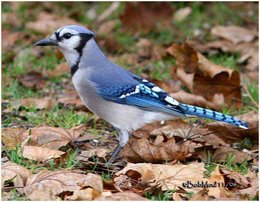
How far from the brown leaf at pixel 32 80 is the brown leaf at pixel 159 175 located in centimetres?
192

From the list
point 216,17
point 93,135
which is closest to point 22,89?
point 93,135

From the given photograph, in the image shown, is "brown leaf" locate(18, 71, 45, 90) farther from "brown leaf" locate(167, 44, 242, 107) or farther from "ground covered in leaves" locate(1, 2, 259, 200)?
"brown leaf" locate(167, 44, 242, 107)

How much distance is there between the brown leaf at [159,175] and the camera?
354 cm

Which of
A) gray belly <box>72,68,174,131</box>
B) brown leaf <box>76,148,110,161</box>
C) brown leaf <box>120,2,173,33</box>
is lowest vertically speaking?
brown leaf <box>76,148,110,161</box>

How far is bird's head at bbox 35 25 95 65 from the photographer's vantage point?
4.31 metres

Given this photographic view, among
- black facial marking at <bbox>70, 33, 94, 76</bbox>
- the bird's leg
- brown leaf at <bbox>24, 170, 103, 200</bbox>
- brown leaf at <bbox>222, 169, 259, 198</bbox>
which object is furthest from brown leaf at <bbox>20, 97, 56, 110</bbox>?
brown leaf at <bbox>222, 169, 259, 198</bbox>

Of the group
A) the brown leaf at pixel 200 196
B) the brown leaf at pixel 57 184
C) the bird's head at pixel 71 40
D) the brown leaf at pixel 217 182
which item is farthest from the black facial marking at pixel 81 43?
the brown leaf at pixel 200 196

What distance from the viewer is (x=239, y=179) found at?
3.61 metres

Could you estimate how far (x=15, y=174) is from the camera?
3.50m

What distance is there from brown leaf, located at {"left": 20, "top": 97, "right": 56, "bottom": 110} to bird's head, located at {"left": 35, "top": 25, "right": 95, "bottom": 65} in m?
0.69

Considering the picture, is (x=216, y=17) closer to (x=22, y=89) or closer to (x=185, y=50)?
(x=185, y=50)

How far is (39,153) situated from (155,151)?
0.63 meters

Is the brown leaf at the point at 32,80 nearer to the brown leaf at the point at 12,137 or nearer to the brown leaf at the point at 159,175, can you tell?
the brown leaf at the point at 12,137

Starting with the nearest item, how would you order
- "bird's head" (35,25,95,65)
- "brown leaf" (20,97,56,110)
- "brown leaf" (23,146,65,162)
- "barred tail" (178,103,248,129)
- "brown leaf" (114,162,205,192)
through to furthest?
"brown leaf" (114,162,205,192), "brown leaf" (23,146,65,162), "barred tail" (178,103,248,129), "bird's head" (35,25,95,65), "brown leaf" (20,97,56,110)
